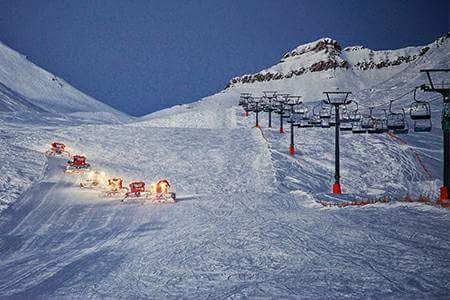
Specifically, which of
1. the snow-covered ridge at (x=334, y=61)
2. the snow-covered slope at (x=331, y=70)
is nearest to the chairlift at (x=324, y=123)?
the snow-covered slope at (x=331, y=70)

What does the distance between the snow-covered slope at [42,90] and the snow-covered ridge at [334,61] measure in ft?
179

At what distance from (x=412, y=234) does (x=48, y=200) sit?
572 inches

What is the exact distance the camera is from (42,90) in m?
117

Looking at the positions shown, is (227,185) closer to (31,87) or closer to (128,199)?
(128,199)

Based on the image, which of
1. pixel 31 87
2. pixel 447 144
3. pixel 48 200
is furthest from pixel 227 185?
pixel 31 87

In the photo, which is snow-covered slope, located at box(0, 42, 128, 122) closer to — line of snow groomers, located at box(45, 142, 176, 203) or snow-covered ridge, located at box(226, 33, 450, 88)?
snow-covered ridge, located at box(226, 33, 450, 88)

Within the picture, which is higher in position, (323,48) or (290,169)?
(323,48)

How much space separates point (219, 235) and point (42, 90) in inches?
4580

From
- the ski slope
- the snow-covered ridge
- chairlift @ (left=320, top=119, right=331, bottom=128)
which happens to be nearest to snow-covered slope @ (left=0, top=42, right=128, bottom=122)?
the snow-covered ridge

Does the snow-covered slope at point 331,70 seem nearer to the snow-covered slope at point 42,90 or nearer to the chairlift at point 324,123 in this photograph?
the snow-covered slope at point 42,90

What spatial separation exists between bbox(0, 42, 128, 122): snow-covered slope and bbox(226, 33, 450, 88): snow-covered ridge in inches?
2146

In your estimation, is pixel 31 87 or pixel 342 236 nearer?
pixel 342 236

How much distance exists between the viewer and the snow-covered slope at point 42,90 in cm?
10394

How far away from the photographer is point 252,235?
11969 mm
